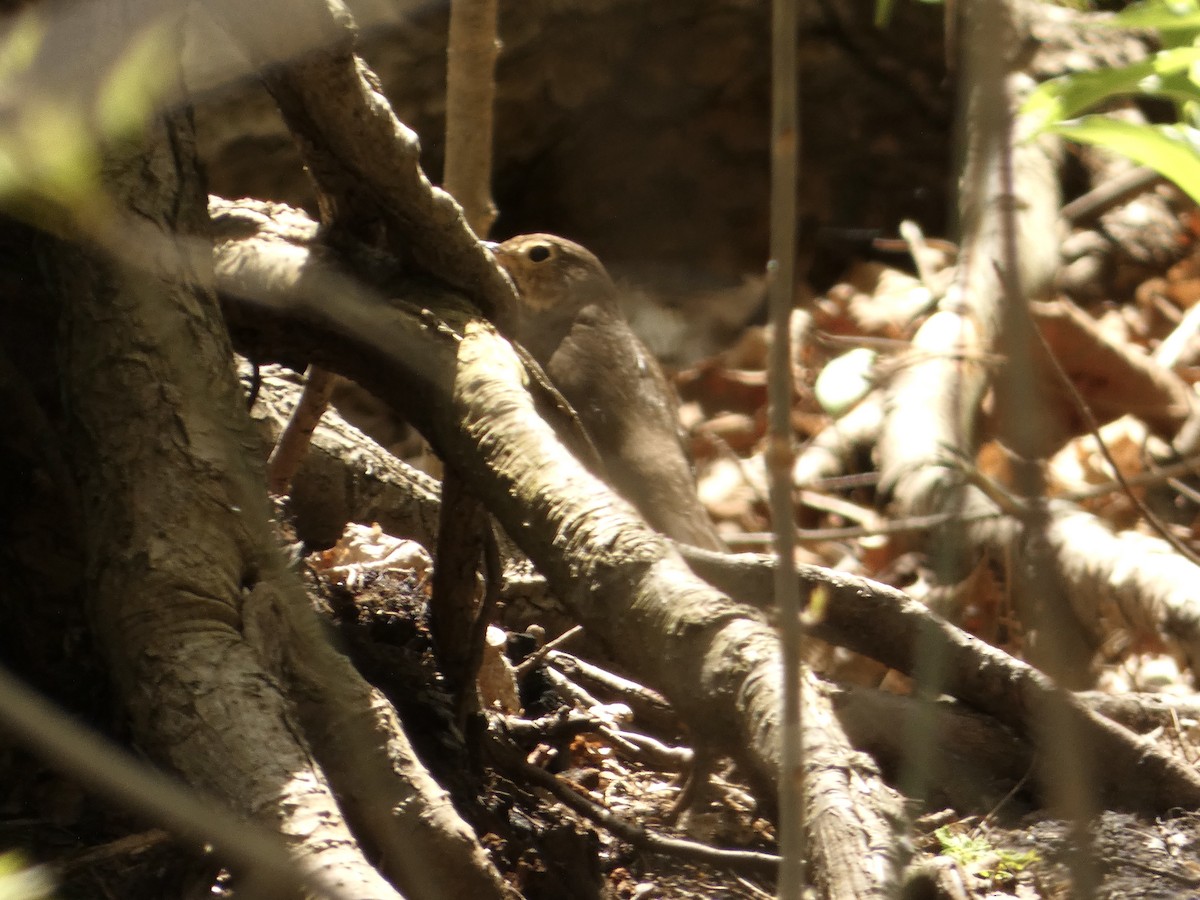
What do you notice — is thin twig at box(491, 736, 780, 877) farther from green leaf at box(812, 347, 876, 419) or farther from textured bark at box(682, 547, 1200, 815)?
green leaf at box(812, 347, 876, 419)

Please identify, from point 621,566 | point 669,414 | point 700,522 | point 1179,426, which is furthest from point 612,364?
point 621,566

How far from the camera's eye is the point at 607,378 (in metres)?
4.90

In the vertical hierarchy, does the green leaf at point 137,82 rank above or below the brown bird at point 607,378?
below

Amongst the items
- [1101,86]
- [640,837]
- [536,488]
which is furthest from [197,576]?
[1101,86]

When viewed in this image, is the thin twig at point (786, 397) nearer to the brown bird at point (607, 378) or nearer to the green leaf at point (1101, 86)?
the green leaf at point (1101, 86)

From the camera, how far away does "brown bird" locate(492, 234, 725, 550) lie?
4328 mm

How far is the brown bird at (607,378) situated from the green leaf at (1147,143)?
232 centimetres

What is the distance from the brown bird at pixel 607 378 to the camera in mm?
4328

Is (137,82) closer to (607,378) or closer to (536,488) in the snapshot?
(536,488)

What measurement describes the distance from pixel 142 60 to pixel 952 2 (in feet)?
3.62

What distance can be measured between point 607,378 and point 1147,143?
3115 millimetres

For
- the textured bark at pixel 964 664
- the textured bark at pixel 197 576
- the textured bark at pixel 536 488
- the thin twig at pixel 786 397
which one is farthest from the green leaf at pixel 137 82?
the textured bark at pixel 964 664

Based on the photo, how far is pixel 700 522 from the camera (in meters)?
4.27

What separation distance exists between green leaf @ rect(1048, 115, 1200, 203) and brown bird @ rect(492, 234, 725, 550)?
91.5 inches
